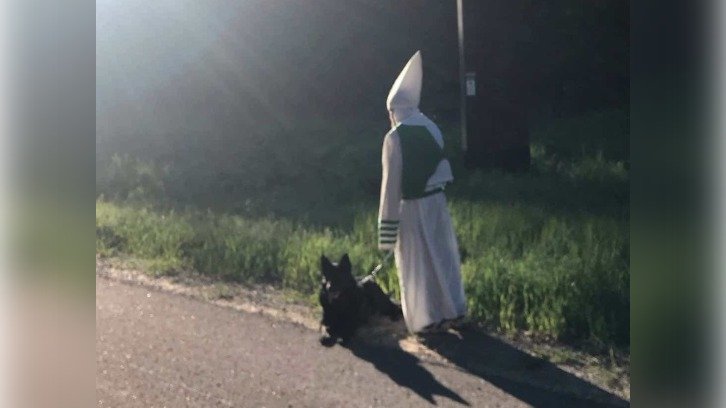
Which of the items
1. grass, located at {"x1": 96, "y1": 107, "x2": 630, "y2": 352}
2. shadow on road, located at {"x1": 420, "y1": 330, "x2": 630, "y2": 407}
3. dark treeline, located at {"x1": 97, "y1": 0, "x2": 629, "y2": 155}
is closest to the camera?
shadow on road, located at {"x1": 420, "y1": 330, "x2": 630, "y2": 407}

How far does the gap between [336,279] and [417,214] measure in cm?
61

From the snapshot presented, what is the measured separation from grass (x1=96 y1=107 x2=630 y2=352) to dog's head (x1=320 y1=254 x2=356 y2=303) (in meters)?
0.83

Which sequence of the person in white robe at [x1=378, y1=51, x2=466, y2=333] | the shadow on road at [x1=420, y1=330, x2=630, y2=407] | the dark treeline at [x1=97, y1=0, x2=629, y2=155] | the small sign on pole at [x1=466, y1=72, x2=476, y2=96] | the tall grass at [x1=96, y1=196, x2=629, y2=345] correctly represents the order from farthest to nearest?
the small sign on pole at [x1=466, y1=72, x2=476, y2=96] < the dark treeline at [x1=97, y1=0, x2=629, y2=155] < the tall grass at [x1=96, y1=196, x2=629, y2=345] < the person in white robe at [x1=378, y1=51, x2=466, y2=333] < the shadow on road at [x1=420, y1=330, x2=630, y2=407]

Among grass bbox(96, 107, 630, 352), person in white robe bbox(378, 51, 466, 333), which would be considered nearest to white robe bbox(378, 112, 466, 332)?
person in white robe bbox(378, 51, 466, 333)

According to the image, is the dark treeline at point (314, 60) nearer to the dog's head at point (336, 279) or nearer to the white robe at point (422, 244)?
the white robe at point (422, 244)

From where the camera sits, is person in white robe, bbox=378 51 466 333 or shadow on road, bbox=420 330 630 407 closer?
shadow on road, bbox=420 330 630 407

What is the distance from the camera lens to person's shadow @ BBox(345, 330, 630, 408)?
4.43m

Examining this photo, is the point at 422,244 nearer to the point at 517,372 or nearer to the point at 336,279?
the point at 336,279

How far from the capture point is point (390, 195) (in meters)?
5.10

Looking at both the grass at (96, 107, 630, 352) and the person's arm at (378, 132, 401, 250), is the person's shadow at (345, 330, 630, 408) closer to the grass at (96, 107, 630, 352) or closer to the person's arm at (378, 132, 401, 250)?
the grass at (96, 107, 630, 352)

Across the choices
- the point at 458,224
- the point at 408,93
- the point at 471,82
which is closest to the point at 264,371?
the point at 408,93

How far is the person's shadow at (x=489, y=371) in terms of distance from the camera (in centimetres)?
443

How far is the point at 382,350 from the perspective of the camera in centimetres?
521

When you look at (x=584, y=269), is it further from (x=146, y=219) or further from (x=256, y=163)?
(x=256, y=163)
